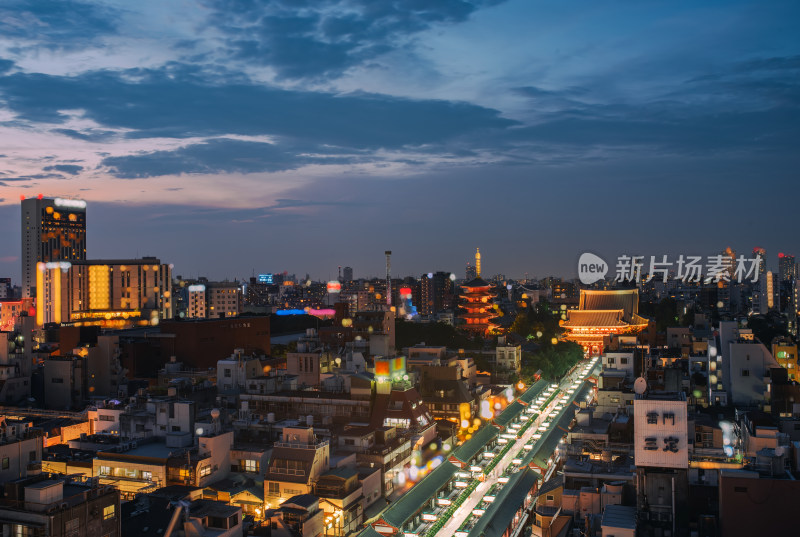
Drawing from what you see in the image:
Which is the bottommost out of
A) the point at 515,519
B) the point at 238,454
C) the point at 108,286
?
the point at 515,519

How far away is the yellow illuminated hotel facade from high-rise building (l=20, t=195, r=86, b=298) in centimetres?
1377

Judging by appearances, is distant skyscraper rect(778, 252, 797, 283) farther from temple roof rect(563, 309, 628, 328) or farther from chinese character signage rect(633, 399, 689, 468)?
Answer: chinese character signage rect(633, 399, 689, 468)

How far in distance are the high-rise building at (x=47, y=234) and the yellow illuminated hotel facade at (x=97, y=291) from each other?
13.8 meters

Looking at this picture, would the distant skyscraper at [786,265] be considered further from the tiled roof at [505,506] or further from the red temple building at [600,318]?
the tiled roof at [505,506]

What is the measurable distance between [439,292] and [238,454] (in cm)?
9505

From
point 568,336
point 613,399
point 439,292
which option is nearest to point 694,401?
point 613,399

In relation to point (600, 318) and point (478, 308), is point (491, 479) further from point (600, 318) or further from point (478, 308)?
point (478, 308)

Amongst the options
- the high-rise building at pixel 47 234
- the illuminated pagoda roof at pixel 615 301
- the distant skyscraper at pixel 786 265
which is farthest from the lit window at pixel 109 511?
the distant skyscraper at pixel 786 265

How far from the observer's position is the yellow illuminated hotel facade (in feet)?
203

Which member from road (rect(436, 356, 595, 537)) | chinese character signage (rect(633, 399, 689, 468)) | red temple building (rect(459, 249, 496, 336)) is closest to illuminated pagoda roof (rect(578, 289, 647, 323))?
red temple building (rect(459, 249, 496, 336))

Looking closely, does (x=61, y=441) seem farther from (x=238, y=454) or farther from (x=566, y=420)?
(x=566, y=420)

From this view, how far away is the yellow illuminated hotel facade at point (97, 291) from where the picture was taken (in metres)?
61.8

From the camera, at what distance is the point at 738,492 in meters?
13.5

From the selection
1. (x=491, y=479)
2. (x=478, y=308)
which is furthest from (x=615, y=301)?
(x=491, y=479)
